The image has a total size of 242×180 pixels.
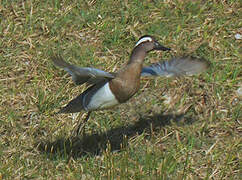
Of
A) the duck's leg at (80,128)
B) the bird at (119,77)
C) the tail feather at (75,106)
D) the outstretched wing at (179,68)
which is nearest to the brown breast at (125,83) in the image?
the bird at (119,77)

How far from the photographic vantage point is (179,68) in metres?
5.46

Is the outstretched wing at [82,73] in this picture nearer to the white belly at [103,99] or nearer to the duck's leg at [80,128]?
the white belly at [103,99]

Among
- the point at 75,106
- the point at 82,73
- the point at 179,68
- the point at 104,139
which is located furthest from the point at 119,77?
the point at 104,139

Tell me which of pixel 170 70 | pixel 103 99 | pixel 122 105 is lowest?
pixel 122 105

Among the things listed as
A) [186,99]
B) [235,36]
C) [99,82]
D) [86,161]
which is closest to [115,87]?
[99,82]

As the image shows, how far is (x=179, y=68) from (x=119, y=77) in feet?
2.53

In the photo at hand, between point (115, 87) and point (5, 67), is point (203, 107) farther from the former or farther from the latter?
point (5, 67)

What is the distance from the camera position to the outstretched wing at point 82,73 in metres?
4.58

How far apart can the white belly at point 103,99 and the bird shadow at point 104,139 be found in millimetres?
414

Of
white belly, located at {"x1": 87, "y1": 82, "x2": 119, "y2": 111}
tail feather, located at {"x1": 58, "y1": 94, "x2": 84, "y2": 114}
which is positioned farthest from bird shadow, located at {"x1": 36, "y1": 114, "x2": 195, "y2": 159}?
white belly, located at {"x1": 87, "y1": 82, "x2": 119, "y2": 111}

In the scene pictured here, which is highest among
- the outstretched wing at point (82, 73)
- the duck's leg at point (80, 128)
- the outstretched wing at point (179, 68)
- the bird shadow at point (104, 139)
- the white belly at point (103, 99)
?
the outstretched wing at point (82, 73)

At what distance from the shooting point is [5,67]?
657 cm

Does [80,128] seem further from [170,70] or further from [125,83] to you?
[170,70]

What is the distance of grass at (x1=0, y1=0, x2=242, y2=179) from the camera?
5.18 meters
